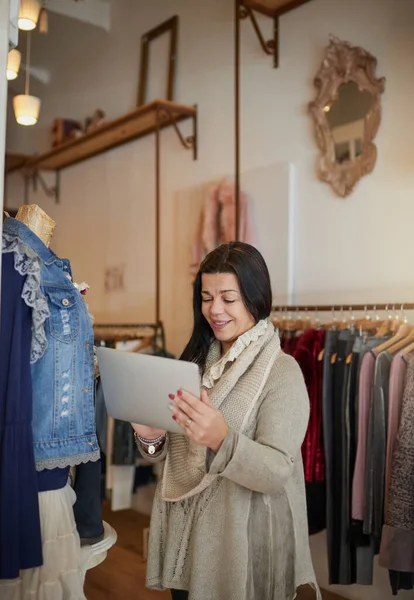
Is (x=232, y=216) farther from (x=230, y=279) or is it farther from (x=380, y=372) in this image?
(x=230, y=279)

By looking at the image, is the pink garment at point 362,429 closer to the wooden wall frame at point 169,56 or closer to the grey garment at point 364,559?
the grey garment at point 364,559

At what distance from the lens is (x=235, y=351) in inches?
70.0

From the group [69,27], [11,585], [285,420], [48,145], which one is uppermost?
[69,27]

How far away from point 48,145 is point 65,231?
33.5 inches

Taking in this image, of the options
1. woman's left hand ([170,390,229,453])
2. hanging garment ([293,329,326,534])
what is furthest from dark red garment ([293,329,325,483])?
woman's left hand ([170,390,229,453])

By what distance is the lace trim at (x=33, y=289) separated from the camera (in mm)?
1480

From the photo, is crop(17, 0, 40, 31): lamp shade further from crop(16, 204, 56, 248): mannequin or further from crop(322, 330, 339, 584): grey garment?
crop(322, 330, 339, 584): grey garment

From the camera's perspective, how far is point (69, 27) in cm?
541

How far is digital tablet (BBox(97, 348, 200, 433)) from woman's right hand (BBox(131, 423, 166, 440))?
0.17 metres

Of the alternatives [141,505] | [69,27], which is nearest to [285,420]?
[141,505]

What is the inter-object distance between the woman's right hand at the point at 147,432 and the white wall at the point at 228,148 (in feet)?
5.41

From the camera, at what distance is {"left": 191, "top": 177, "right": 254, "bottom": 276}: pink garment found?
3.81 metres

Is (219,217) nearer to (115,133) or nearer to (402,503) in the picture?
(115,133)

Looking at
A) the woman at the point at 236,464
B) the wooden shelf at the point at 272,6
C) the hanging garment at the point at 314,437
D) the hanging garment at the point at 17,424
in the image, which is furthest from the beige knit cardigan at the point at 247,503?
the wooden shelf at the point at 272,6
